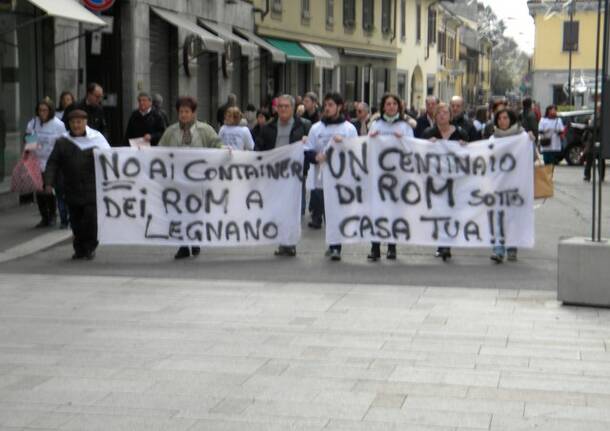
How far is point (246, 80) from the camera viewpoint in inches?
1206

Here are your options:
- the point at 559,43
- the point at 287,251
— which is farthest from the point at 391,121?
the point at 559,43

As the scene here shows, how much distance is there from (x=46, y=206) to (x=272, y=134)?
297 centimetres

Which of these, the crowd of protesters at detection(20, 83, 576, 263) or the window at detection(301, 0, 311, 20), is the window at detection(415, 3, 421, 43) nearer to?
the window at detection(301, 0, 311, 20)

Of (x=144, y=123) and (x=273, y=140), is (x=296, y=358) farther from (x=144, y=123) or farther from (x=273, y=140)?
(x=144, y=123)

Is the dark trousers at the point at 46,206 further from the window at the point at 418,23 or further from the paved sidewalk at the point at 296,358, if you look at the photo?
the window at the point at 418,23

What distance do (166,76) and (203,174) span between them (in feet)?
43.7

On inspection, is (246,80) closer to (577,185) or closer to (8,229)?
(577,185)

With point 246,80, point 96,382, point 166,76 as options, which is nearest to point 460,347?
point 96,382

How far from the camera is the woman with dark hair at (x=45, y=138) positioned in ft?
46.9

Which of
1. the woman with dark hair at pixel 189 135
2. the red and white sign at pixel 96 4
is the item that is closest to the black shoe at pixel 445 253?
the woman with dark hair at pixel 189 135

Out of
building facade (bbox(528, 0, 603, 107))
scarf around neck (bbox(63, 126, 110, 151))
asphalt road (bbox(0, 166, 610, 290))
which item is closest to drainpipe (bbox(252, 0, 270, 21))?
asphalt road (bbox(0, 166, 610, 290))

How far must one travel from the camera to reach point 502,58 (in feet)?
471

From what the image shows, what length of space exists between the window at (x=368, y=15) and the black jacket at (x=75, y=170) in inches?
1259

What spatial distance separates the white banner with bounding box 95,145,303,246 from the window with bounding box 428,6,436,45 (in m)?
47.0
